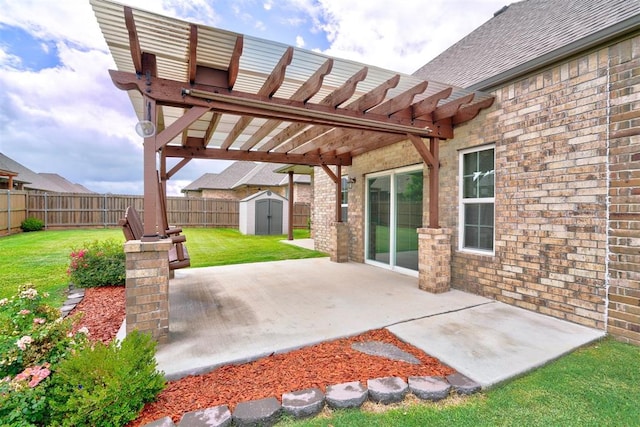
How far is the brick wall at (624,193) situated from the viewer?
337 cm

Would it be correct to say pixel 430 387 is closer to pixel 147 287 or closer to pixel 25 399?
pixel 25 399

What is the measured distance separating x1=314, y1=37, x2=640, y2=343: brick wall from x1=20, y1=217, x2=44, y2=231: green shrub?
63.1 feet

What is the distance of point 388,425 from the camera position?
2137mm

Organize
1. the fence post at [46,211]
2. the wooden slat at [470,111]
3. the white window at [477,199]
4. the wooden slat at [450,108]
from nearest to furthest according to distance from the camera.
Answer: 1. the wooden slat at [450,108]
2. the wooden slat at [470,111]
3. the white window at [477,199]
4. the fence post at [46,211]

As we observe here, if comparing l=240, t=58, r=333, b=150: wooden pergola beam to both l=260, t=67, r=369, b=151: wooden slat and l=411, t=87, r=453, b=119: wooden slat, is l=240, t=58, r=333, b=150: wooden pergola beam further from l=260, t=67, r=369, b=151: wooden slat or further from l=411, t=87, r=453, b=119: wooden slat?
l=411, t=87, r=453, b=119: wooden slat

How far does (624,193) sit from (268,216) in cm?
1498

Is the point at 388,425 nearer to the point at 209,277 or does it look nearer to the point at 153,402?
the point at 153,402

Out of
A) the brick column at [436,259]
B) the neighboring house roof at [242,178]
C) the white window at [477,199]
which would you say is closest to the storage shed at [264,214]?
the neighboring house roof at [242,178]

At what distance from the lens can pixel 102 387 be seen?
205 centimetres

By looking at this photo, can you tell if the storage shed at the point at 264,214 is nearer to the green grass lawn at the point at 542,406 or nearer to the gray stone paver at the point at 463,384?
the gray stone paver at the point at 463,384

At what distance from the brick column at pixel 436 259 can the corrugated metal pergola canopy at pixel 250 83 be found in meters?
1.75

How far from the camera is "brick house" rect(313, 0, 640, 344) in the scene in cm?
349

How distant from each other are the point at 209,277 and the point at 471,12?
1022 centimetres

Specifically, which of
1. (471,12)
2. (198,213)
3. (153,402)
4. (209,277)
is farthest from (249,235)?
(153,402)
